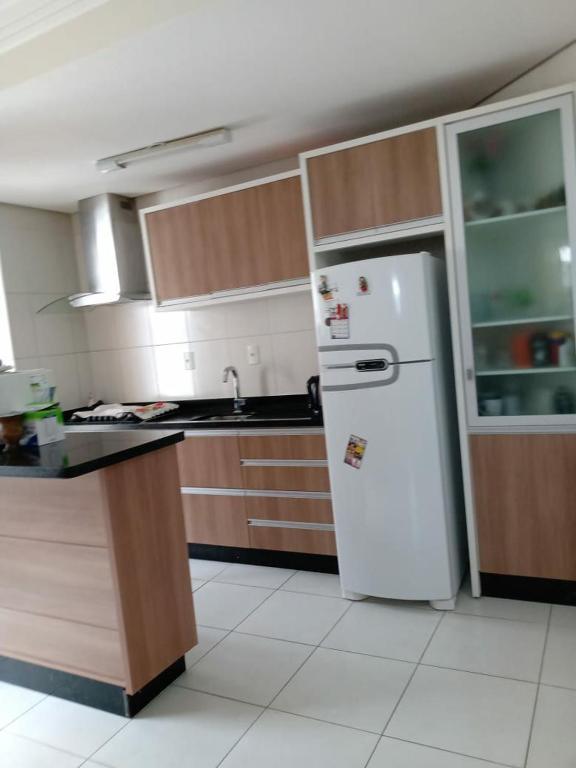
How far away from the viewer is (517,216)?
8.02 feet

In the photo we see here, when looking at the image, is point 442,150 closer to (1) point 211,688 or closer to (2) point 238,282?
(2) point 238,282

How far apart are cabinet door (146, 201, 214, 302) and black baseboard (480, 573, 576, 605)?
2191 millimetres

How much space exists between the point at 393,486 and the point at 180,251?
1.91 meters

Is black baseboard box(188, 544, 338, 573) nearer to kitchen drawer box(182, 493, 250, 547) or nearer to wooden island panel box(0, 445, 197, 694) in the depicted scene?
kitchen drawer box(182, 493, 250, 547)

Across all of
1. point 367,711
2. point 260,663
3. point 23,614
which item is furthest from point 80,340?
point 367,711

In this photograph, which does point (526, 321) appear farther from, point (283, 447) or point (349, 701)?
point (349, 701)

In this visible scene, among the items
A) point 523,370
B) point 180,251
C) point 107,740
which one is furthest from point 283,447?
point 107,740

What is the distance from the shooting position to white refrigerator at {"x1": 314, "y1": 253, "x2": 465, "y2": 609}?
2459 millimetres

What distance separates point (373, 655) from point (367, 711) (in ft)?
1.12

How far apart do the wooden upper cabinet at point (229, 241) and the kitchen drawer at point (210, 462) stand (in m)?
0.90

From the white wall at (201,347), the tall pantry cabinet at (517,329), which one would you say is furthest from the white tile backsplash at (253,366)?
the tall pantry cabinet at (517,329)

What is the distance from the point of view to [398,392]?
8.19ft

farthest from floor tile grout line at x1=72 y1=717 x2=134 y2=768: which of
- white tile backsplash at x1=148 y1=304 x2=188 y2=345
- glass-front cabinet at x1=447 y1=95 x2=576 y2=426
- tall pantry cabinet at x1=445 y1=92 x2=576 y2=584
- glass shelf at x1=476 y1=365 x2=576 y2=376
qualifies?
white tile backsplash at x1=148 y1=304 x2=188 y2=345

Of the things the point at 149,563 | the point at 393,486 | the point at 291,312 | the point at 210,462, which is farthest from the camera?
the point at 291,312
